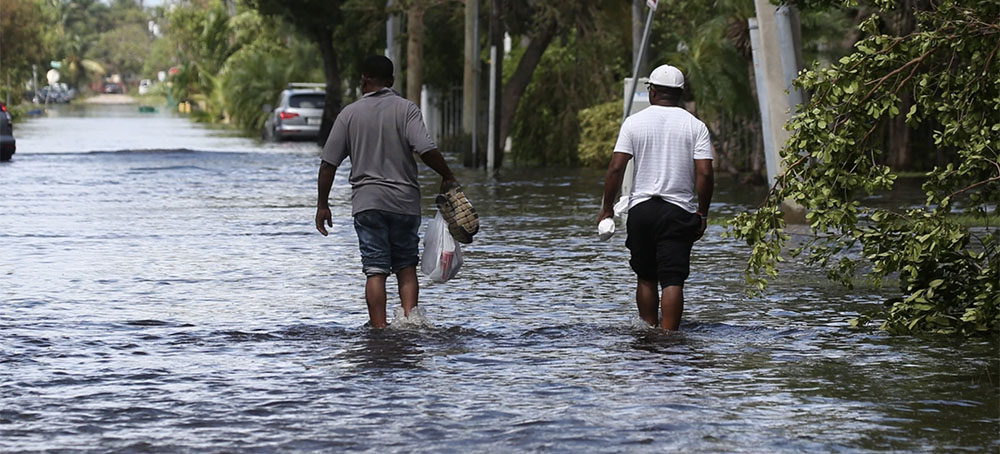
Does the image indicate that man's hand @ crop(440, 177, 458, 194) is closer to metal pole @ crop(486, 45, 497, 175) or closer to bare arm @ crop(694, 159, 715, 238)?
bare arm @ crop(694, 159, 715, 238)

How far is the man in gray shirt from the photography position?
10.1 metres

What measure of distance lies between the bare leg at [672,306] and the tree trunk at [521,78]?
22962mm

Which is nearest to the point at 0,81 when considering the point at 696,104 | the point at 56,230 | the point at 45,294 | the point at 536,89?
the point at 536,89

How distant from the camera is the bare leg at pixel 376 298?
10102 mm

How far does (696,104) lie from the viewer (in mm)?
26594

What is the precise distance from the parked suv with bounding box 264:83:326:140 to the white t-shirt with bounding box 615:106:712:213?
127ft

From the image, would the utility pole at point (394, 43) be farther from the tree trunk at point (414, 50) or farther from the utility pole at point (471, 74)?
the utility pole at point (471, 74)

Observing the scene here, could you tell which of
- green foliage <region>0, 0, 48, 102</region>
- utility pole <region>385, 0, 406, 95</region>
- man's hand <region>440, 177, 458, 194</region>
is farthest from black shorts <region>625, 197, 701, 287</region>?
green foliage <region>0, 0, 48, 102</region>

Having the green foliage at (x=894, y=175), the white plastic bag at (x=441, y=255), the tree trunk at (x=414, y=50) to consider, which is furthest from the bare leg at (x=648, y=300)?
the tree trunk at (x=414, y=50)

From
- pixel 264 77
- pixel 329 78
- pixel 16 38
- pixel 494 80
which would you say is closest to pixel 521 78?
pixel 494 80

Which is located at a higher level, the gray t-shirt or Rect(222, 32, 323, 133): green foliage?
the gray t-shirt

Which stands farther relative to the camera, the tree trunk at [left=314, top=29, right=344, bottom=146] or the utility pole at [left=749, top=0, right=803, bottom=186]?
the tree trunk at [left=314, top=29, right=344, bottom=146]

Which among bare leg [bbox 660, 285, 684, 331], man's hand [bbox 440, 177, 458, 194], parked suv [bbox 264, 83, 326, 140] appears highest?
man's hand [bbox 440, 177, 458, 194]

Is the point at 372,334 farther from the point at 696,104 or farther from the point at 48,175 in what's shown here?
the point at 48,175
